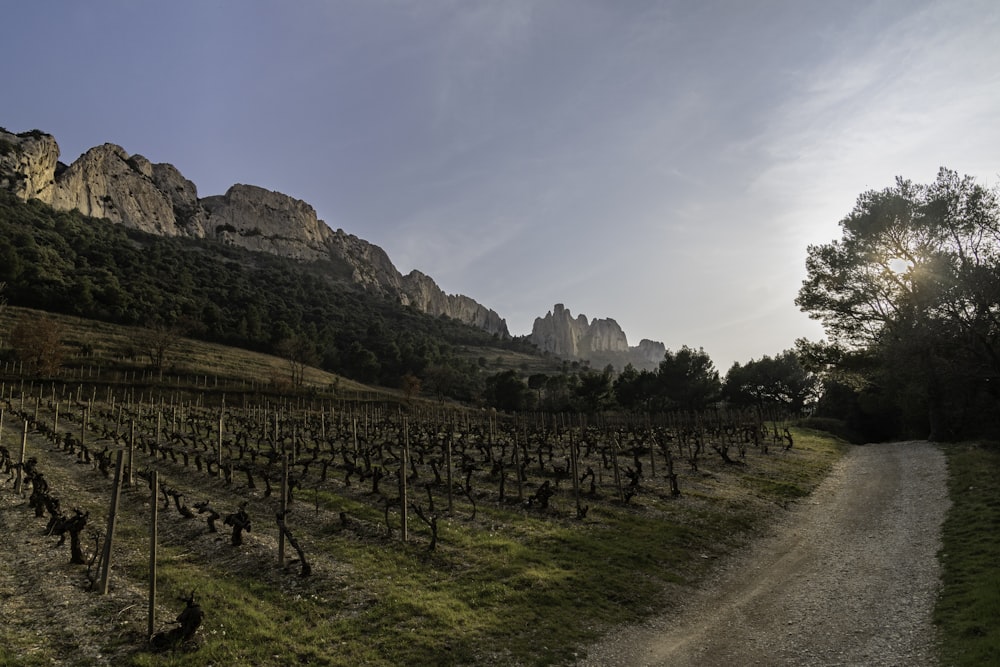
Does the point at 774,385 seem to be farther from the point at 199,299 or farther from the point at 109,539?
the point at 199,299

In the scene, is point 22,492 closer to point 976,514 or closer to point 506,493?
point 506,493

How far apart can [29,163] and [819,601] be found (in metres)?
202

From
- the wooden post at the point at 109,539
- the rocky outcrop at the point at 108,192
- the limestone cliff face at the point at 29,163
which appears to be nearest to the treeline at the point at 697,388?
the wooden post at the point at 109,539

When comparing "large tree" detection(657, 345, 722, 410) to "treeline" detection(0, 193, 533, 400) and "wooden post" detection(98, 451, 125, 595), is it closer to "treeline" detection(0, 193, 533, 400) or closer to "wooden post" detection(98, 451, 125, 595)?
"treeline" detection(0, 193, 533, 400)

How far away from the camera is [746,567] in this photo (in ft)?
49.2

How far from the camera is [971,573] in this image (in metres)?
12.5

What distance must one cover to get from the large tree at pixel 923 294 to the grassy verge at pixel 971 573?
898 cm

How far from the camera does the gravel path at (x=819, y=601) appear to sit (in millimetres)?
→ 9706

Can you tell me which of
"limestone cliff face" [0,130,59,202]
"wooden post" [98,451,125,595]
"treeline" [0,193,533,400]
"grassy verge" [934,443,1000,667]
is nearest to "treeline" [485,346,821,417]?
"treeline" [0,193,533,400]

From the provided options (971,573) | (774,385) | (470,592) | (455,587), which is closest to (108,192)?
(774,385)

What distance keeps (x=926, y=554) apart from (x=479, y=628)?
41.9 ft

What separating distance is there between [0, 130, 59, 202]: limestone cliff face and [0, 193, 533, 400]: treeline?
15.9m

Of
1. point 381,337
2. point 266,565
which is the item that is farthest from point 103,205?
point 266,565

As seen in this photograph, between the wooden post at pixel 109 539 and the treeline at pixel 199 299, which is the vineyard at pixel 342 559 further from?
the treeline at pixel 199 299
